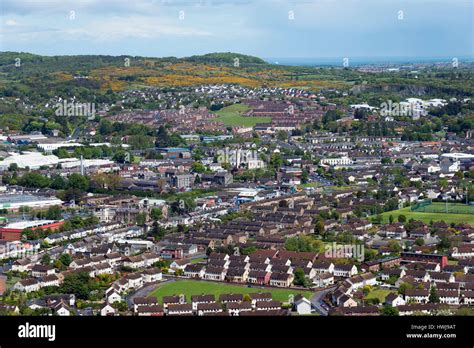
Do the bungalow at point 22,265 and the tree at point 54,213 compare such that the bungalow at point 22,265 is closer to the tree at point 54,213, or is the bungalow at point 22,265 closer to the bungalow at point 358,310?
the tree at point 54,213

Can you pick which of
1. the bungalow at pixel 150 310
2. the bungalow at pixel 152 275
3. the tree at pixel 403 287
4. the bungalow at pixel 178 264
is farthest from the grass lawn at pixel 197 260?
the tree at pixel 403 287

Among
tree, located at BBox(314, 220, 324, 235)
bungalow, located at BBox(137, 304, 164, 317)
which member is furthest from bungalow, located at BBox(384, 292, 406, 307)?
tree, located at BBox(314, 220, 324, 235)

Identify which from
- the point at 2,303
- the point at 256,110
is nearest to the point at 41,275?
the point at 2,303

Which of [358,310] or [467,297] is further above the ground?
[358,310]

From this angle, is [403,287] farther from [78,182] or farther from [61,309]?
[78,182]

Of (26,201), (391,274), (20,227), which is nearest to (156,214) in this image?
(20,227)
